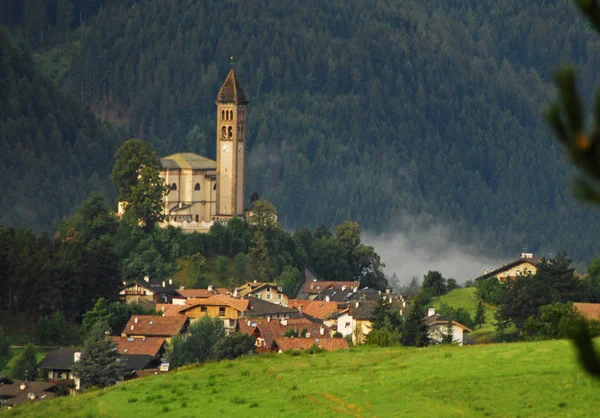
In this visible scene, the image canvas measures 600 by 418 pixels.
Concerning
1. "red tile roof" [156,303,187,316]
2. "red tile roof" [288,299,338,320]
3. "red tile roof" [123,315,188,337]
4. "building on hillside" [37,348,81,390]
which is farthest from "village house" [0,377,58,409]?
"red tile roof" [288,299,338,320]

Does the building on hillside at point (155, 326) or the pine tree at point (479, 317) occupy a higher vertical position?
the pine tree at point (479, 317)

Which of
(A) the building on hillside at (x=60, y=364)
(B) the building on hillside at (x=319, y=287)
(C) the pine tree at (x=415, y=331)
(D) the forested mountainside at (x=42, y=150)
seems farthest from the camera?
(D) the forested mountainside at (x=42, y=150)

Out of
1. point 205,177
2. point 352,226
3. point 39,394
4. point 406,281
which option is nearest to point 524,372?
point 39,394

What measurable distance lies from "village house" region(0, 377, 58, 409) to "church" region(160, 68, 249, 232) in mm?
47657

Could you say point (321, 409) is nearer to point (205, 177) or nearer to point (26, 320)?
point (26, 320)

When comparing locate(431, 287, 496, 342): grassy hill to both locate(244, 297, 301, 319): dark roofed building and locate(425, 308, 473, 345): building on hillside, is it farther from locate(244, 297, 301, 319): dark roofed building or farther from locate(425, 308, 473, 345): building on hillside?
locate(244, 297, 301, 319): dark roofed building

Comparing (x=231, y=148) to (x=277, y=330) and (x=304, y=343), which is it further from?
(x=304, y=343)

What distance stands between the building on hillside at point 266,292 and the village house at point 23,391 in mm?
38042

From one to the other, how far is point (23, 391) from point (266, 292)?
43.1 metres

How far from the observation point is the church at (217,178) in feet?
361

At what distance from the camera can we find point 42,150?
19125cm

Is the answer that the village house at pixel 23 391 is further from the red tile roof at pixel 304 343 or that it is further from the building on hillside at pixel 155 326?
the building on hillside at pixel 155 326

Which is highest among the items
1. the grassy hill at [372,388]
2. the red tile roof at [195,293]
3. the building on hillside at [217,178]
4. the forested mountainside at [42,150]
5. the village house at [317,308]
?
the forested mountainside at [42,150]

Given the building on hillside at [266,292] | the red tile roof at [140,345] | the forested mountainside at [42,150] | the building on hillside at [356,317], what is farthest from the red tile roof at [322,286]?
the forested mountainside at [42,150]
